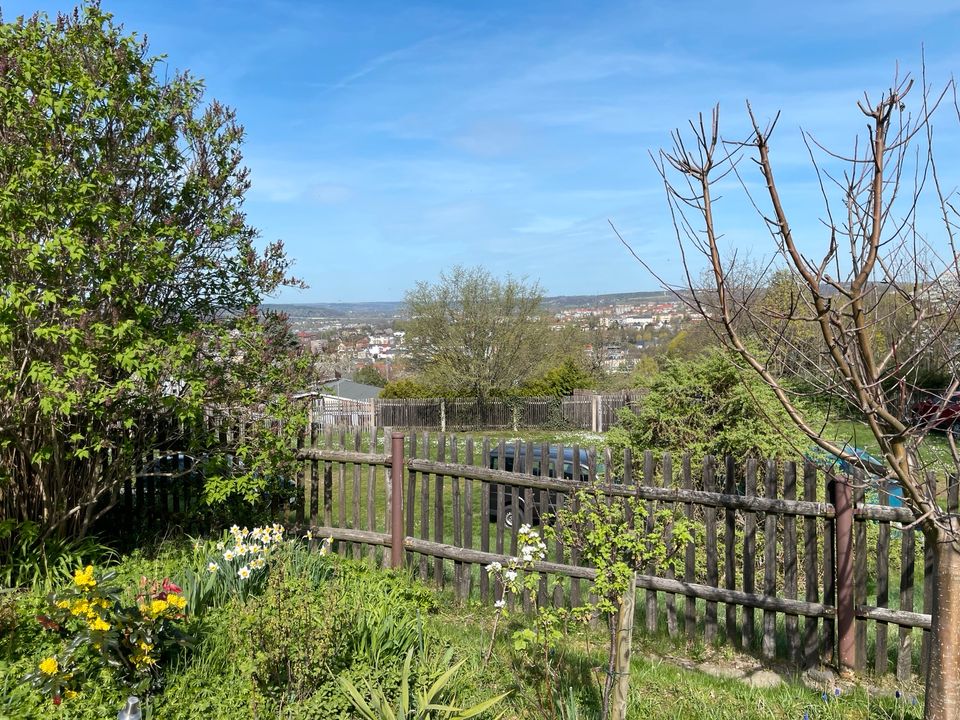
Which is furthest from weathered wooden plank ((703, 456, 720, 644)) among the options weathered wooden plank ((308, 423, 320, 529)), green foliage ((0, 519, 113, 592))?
green foliage ((0, 519, 113, 592))

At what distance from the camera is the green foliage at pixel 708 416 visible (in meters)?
5.73

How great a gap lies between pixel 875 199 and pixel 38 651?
4627mm

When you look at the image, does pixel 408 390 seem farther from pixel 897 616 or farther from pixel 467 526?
pixel 897 616

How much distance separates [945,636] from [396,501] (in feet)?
13.5

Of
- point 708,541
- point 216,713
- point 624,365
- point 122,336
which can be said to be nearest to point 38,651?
point 216,713

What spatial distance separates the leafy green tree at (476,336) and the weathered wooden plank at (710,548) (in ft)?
74.5

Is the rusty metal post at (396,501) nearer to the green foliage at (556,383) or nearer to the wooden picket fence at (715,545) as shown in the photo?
the wooden picket fence at (715,545)

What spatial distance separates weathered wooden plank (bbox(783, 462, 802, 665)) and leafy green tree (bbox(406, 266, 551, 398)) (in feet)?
75.6

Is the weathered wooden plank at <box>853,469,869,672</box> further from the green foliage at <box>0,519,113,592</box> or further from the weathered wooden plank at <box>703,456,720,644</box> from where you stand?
the green foliage at <box>0,519,113,592</box>

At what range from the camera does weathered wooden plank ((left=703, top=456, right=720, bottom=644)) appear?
479 cm

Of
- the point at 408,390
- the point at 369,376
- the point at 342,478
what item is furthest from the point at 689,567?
the point at 369,376

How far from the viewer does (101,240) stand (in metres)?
5.41

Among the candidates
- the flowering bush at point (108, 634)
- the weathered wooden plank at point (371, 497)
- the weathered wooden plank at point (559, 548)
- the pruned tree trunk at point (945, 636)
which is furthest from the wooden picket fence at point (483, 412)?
the pruned tree trunk at point (945, 636)

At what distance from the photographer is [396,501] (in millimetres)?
6137
